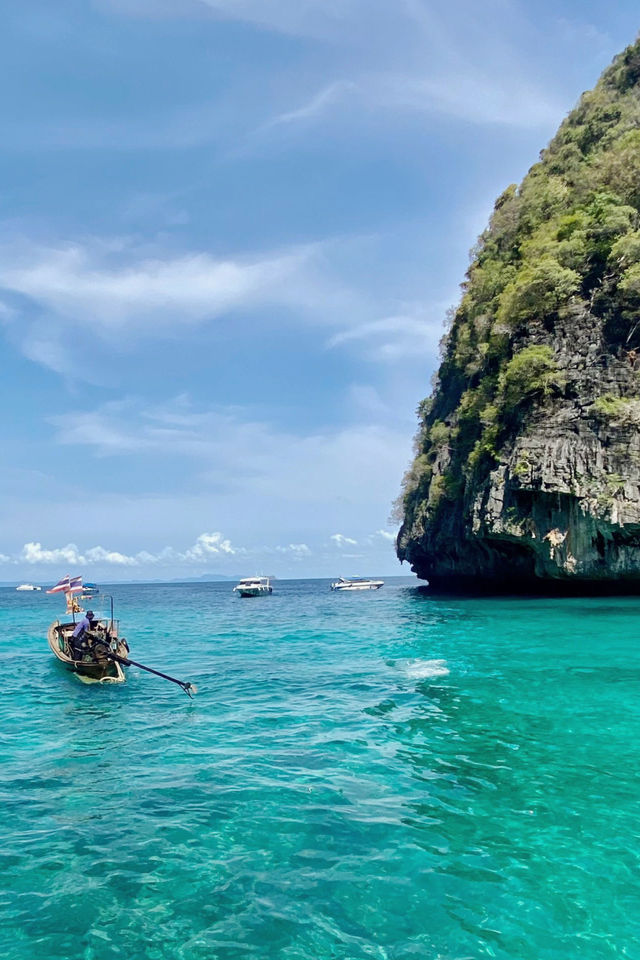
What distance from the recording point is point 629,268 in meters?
33.9

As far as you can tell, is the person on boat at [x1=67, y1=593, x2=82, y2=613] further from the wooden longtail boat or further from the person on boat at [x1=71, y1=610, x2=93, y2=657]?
the person on boat at [x1=71, y1=610, x2=93, y2=657]

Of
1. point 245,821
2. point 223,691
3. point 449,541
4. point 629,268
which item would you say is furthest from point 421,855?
point 449,541

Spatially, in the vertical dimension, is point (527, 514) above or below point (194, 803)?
above

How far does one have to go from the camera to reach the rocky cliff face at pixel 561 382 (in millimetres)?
33625

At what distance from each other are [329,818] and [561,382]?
33079 mm

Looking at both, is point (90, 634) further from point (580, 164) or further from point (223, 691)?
point (580, 164)

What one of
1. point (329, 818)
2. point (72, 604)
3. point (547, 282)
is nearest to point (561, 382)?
point (547, 282)

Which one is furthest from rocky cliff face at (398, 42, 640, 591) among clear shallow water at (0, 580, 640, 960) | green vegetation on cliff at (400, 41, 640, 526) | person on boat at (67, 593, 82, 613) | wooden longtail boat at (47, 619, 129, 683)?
person on boat at (67, 593, 82, 613)

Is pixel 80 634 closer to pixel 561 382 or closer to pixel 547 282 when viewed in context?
pixel 561 382

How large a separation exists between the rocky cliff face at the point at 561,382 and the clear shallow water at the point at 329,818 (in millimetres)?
18009

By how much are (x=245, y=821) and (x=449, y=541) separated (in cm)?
4308

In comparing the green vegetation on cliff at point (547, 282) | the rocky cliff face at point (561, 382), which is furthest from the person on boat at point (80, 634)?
the green vegetation on cliff at point (547, 282)

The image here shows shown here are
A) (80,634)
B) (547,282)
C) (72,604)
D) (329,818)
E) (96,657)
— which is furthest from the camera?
(547,282)

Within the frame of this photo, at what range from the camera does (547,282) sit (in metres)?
37.0
